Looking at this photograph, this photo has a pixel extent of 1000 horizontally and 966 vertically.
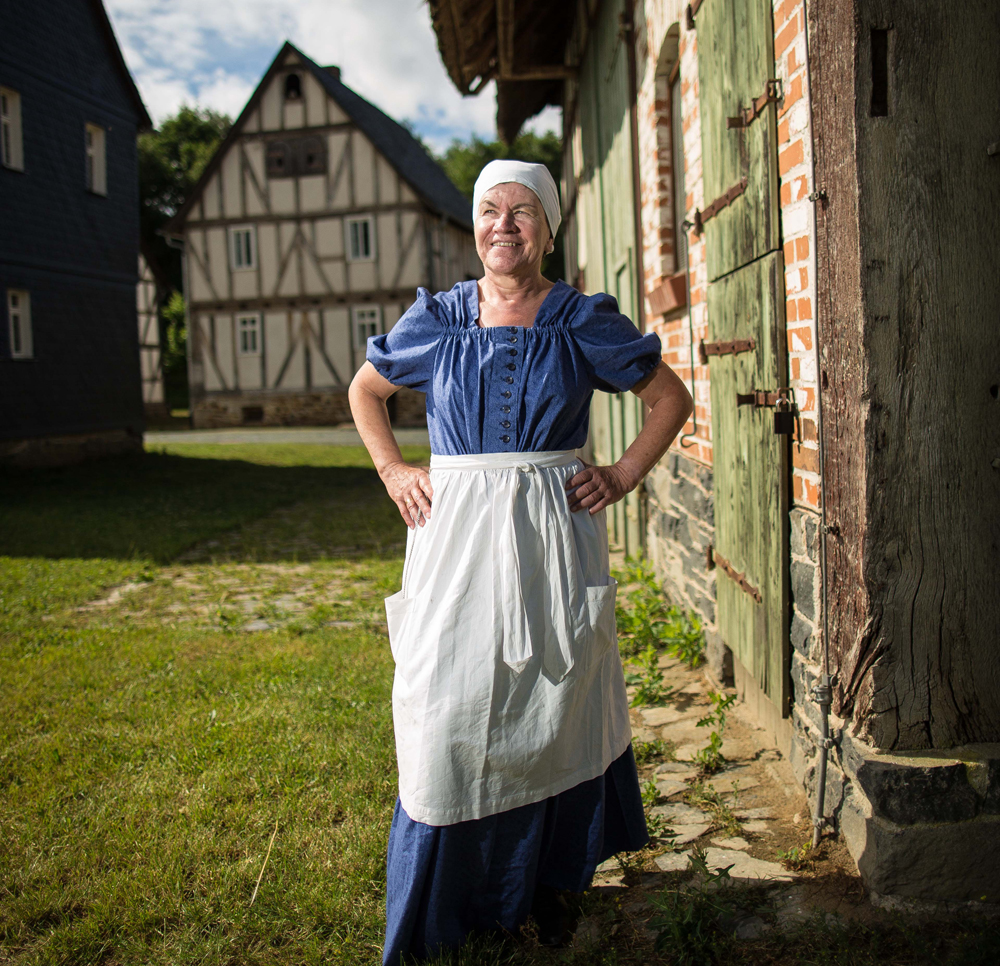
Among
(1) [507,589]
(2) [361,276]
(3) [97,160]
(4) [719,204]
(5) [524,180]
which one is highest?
(3) [97,160]

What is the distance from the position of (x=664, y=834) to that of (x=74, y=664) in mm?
3105

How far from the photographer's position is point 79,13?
14.2 meters

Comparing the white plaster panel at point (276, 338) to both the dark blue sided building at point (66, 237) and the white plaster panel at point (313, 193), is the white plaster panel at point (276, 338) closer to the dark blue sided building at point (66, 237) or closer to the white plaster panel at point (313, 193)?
the white plaster panel at point (313, 193)

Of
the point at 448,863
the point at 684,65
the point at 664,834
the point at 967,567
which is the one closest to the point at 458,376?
the point at 448,863

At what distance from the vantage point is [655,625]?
4.64 meters

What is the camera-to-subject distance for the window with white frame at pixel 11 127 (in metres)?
12.9

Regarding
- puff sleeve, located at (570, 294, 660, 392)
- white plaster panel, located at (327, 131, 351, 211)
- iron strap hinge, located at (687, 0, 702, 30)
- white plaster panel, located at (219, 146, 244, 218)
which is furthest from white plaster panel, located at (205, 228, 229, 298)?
puff sleeve, located at (570, 294, 660, 392)

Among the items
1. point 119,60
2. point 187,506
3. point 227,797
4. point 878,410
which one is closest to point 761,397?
point 878,410

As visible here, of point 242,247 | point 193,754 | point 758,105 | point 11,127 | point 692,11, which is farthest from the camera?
point 242,247

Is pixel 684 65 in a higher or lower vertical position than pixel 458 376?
higher

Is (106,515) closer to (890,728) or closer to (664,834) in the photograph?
(664,834)

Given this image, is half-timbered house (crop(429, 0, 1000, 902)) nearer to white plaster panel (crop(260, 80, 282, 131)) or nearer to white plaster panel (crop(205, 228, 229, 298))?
white plaster panel (crop(260, 80, 282, 131))

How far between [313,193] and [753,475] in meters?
20.6

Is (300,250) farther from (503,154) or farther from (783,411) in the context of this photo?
(783,411)
